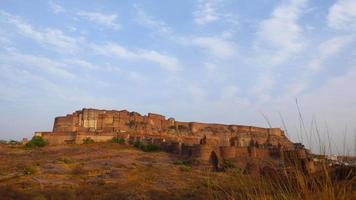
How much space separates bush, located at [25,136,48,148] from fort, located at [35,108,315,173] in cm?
154

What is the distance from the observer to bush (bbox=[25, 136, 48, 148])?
118 ft

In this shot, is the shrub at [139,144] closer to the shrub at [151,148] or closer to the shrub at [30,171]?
the shrub at [151,148]

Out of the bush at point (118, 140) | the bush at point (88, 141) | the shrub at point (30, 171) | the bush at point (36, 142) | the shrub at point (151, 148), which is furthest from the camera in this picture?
the bush at point (118, 140)

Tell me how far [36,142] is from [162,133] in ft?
54.6

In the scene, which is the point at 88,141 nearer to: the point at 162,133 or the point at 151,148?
the point at 151,148

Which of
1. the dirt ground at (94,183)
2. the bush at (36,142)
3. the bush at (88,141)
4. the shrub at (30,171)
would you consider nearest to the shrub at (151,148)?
the bush at (88,141)

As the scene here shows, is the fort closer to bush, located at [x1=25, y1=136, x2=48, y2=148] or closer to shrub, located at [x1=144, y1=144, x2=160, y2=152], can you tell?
shrub, located at [x1=144, y1=144, x2=160, y2=152]

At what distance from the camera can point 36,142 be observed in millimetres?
36625

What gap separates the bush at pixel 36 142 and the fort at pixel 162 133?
5.04ft

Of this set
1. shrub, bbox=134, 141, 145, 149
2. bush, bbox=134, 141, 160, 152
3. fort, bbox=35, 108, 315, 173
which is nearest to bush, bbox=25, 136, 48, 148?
fort, bbox=35, 108, 315, 173

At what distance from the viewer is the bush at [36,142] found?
35934mm

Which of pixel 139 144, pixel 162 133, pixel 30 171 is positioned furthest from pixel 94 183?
pixel 162 133

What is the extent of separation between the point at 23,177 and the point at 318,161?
16.8m

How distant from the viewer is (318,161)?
233 cm
